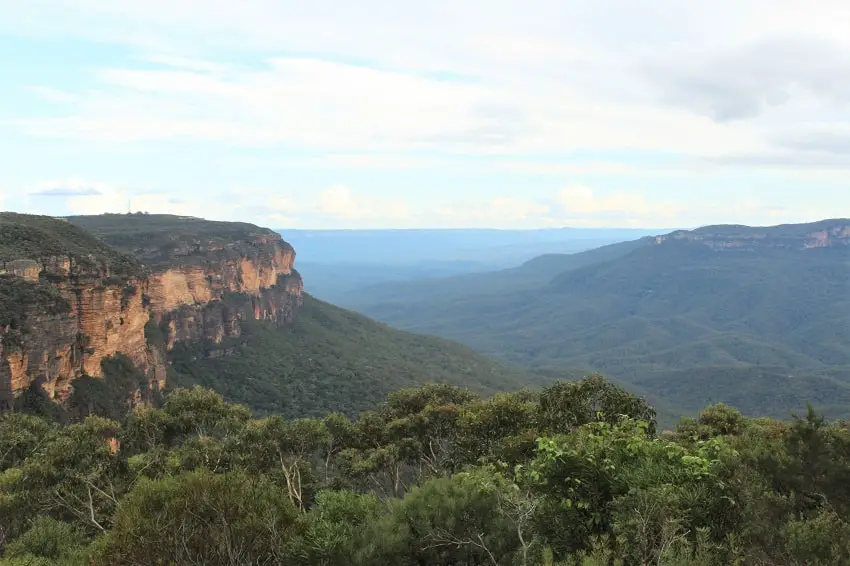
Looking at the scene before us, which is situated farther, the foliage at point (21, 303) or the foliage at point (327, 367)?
the foliage at point (327, 367)

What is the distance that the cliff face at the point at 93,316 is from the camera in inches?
1636

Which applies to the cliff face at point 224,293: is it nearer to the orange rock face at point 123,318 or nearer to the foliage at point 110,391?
the orange rock face at point 123,318

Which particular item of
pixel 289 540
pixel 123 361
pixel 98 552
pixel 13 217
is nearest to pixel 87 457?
pixel 98 552

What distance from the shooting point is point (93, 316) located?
164ft

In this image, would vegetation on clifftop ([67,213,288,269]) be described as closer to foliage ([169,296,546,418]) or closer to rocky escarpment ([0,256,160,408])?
foliage ([169,296,546,418])

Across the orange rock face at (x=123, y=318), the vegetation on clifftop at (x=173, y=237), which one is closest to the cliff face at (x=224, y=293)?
the orange rock face at (x=123, y=318)

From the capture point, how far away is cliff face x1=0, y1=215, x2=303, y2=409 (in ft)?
136

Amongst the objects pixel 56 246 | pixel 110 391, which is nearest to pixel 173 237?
pixel 56 246

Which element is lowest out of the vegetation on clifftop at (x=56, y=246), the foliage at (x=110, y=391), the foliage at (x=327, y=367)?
the foliage at (x=327, y=367)

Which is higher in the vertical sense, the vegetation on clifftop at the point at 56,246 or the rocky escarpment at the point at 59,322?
the vegetation on clifftop at the point at 56,246

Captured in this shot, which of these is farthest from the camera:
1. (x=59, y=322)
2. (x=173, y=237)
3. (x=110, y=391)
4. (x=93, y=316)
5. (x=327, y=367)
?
(x=327, y=367)

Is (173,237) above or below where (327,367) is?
above

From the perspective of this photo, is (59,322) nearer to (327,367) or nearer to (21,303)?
(21,303)

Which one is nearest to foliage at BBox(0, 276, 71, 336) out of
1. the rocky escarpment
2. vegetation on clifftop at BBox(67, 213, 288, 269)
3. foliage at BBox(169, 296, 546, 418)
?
the rocky escarpment
